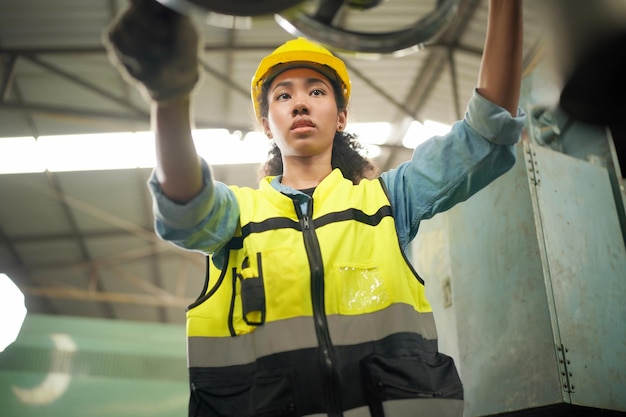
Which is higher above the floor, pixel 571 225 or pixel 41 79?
pixel 41 79

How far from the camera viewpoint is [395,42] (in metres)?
0.90

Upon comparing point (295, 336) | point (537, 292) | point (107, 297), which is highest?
point (107, 297)

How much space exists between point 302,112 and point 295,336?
52 cm

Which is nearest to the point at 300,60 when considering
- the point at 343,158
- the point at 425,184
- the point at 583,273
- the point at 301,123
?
the point at 301,123

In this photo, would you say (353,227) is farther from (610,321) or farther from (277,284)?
(610,321)

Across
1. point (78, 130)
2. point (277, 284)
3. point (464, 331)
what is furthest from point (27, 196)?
point (277, 284)

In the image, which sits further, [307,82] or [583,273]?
[583,273]

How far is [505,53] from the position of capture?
1188mm

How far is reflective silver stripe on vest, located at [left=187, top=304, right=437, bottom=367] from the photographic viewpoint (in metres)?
1.11

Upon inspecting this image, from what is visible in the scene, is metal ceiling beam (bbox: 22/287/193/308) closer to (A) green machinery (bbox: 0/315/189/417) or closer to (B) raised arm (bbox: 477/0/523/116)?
(A) green machinery (bbox: 0/315/189/417)

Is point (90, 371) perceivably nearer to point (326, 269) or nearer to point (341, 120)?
point (341, 120)

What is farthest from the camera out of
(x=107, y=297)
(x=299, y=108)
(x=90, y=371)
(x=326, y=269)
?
(x=107, y=297)

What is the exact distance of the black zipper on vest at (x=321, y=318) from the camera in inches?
41.9

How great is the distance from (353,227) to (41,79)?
4974 mm
